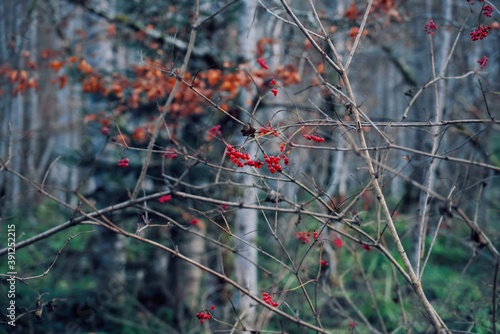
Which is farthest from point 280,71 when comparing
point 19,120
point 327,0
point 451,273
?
point 19,120

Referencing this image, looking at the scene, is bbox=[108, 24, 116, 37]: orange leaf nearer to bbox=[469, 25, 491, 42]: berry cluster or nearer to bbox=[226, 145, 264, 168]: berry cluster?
bbox=[226, 145, 264, 168]: berry cluster

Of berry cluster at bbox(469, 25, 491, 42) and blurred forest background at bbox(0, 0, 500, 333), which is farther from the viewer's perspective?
blurred forest background at bbox(0, 0, 500, 333)

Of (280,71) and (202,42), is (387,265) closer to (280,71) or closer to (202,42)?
(280,71)

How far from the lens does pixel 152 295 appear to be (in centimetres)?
720

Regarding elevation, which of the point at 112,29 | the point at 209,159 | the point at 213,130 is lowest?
the point at 209,159

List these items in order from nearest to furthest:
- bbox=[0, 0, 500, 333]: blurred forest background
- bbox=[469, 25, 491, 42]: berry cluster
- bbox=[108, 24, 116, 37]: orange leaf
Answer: bbox=[469, 25, 491, 42]: berry cluster
bbox=[0, 0, 500, 333]: blurred forest background
bbox=[108, 24, 116, 37]: orange leaf

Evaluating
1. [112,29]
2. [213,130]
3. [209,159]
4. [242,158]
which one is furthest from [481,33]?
[112,29]

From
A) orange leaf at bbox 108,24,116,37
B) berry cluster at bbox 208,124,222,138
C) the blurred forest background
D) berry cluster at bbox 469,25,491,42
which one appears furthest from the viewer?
orange leaf at bbox 108,24,116,37

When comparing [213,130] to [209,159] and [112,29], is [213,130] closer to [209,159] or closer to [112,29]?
[209,159]

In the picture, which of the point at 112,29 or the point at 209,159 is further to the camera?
the point at 112,29

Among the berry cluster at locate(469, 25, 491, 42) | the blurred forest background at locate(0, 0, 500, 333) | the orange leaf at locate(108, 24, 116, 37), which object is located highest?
the berry cluster at locate(469, 25, 491, 42)

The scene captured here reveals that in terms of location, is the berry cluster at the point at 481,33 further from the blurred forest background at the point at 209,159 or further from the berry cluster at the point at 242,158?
the blurred forest background at the point at 209,159

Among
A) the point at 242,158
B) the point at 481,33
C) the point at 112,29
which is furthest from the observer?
the point at 112,29

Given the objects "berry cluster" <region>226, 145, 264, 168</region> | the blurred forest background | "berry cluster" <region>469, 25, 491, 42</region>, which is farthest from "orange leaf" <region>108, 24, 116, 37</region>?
"berry cluster" <region>469, 25, 491, 42</region>
